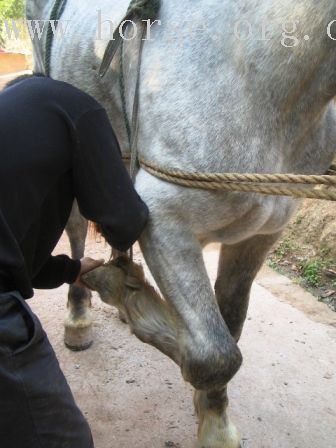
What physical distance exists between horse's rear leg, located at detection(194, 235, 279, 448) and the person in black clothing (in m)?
0.85

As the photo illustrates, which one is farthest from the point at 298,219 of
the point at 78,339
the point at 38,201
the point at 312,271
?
the point at 38,201

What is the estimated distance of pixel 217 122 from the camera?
4.62ft

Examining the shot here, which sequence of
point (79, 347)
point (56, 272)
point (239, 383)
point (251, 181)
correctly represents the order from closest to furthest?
1. point (251, 181)
2. point (56, 272)
3. point (239, 383)
4. point (79, 347)

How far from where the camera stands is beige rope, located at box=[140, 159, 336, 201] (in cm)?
123

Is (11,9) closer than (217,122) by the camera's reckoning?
No

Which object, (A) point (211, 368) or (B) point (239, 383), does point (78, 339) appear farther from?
(A) point (211, 368)

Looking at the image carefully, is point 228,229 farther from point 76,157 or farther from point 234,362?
point 76,157

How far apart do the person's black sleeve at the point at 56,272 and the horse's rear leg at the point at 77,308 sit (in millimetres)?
1000

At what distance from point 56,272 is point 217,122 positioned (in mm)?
722

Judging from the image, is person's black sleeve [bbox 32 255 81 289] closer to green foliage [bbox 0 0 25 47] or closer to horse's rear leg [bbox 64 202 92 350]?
horse's rear leg [bbox 64 202 92 350]

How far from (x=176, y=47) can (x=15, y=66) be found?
17.8m

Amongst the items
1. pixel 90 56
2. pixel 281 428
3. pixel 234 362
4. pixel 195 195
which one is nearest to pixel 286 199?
pixel 195 195

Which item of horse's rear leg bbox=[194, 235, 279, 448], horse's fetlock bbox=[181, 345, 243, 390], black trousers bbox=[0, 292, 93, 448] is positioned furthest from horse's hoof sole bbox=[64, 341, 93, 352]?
black trousers bbox=[0, 292, 93, 448]

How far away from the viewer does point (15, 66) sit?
1786 centimetres
